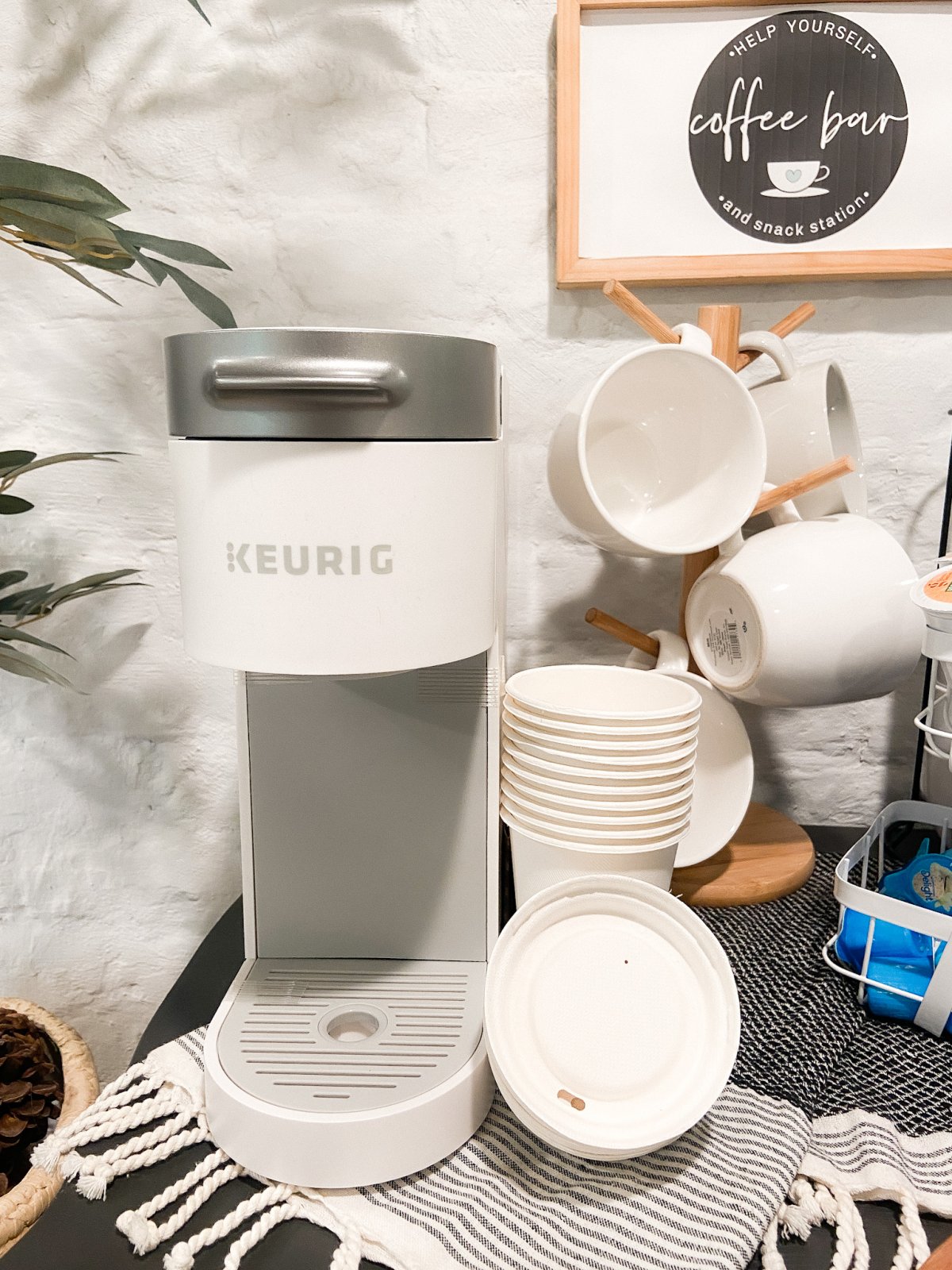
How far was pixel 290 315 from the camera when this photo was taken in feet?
3.03

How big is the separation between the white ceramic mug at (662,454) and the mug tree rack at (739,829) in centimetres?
3

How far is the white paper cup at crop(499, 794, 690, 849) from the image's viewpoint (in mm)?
641

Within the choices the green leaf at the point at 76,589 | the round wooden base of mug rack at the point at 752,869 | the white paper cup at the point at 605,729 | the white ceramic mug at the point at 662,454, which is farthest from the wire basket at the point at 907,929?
the green leaf at the point at 76,589

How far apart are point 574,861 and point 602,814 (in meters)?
0.04

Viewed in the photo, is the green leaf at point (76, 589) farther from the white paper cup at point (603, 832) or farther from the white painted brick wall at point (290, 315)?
the white paper cup at point (603, 832)

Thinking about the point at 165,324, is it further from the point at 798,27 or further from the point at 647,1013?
the point at 647,1013

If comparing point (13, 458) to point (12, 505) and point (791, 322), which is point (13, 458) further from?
point (791, 322)

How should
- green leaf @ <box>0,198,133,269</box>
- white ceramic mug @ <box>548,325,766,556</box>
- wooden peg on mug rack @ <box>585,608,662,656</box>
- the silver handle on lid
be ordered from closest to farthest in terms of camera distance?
the silver handle on lid < green leaf @ <box>0,198,133,269</box> < white ceramic mug @ <box>548,325,766,556</box> < wooden peg on mug rack @ <box>585,608,662,656</box>

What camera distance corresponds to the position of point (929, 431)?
3.05ft

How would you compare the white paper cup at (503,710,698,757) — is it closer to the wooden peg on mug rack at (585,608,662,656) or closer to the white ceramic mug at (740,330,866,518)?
the wooden peg on mug rack at (585,608,662,656)

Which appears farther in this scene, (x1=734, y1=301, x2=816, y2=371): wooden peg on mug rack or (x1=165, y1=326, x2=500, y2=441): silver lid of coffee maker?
(x1=734, y1=301, x2=816, y2=371): wooden peg on mug rack

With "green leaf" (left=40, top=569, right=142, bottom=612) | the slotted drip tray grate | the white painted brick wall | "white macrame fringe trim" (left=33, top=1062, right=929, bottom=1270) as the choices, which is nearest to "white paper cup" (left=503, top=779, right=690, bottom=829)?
the slotted drip tray grate

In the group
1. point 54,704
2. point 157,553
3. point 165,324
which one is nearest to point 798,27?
point 165,324

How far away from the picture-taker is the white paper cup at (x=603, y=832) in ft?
2.10
